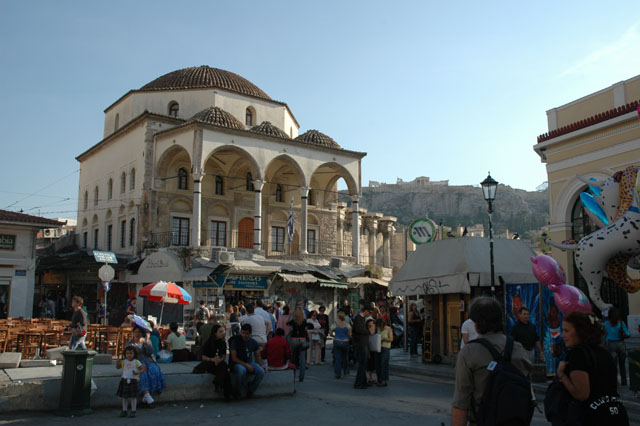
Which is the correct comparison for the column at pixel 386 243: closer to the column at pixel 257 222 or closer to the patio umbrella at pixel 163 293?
the column at pixel 257 222

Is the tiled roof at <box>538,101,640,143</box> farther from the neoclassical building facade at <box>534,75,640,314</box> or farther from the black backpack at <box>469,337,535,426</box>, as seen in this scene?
the black backpack at <box>469,337,535,426</box>

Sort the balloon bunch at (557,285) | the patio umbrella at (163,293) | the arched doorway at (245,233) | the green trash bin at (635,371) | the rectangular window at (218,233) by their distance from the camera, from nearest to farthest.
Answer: the green trash bin at (635,371) < the balloon bunch at (557,285) < the patio umbrella at (163,293) < the rectangular window at (218,233) < the arched doorway at (245,233)

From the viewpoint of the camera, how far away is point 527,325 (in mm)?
10109

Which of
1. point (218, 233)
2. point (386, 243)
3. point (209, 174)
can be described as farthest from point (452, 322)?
point (386, 243)

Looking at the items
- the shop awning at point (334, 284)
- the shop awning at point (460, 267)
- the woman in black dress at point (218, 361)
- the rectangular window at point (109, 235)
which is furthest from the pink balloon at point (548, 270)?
the rectangular window at point (109, 235)

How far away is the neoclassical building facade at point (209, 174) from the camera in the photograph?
29641 mm

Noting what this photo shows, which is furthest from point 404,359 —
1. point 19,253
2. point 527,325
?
point 19,253

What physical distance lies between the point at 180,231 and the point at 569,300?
2393 cm

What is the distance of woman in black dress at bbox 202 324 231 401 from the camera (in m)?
9.13

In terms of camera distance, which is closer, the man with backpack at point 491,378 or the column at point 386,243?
the man with backpack at point 491,378

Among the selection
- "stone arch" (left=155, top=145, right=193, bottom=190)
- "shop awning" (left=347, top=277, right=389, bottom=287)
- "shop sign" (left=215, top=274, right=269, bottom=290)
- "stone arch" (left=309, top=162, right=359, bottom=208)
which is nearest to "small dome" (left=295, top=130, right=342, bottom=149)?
"stone arch" (left=309, top=162, right=359, bottom=208)

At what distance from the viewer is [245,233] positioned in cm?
3356

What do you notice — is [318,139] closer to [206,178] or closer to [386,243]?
[206,178]

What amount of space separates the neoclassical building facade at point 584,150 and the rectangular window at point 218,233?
59.7 feet
